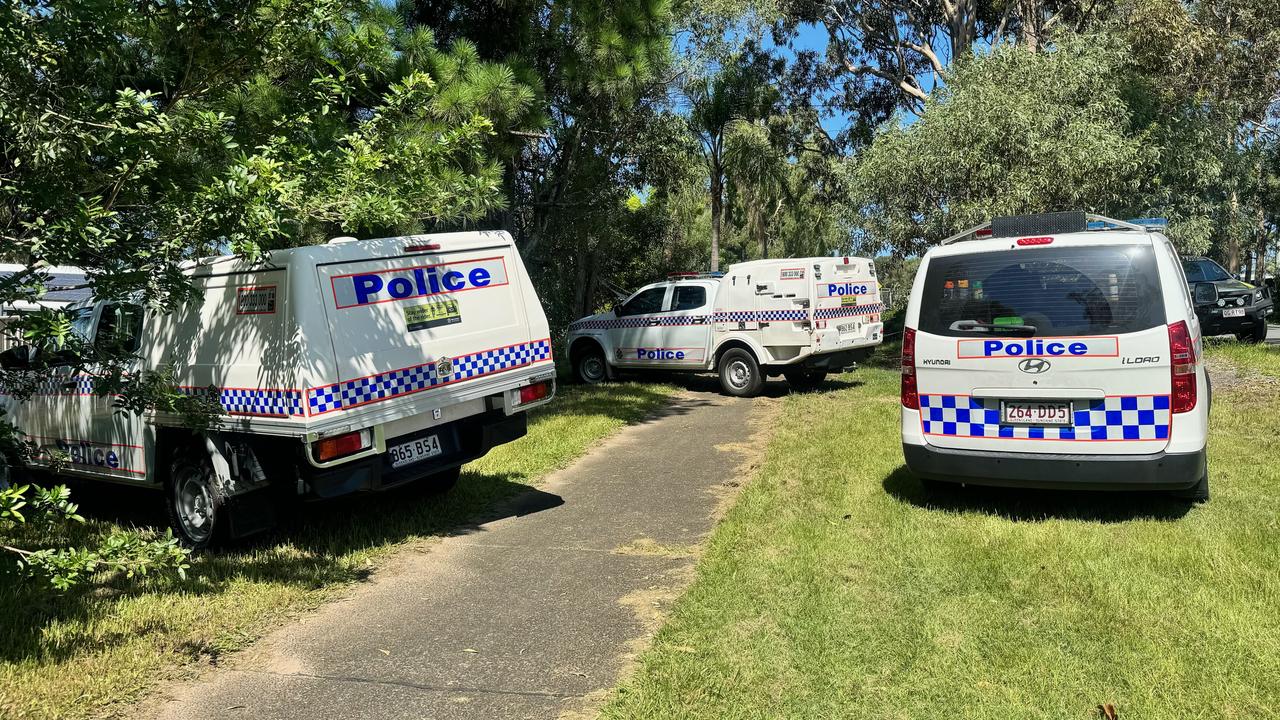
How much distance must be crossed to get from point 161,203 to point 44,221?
0.58m

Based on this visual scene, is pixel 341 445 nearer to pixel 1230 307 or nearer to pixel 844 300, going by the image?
pixel 844 300

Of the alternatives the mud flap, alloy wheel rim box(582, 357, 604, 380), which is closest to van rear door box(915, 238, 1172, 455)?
the mud flap

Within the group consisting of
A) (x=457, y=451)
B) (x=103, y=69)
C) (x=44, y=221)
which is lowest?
(x=457, y=451)

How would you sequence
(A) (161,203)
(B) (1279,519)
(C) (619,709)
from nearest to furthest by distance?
1. (C) (619,709)
2. (A) (161,203)
3. (B) (1279,519)

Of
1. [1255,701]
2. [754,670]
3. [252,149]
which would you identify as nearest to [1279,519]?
[1255,701]

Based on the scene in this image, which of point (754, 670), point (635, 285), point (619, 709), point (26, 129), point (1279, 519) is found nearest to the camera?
point (619, 709)

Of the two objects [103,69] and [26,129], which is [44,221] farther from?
[103,69]

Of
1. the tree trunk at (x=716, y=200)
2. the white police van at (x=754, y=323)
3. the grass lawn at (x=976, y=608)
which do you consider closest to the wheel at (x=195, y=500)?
the grass lawn at (x=976, y=608)

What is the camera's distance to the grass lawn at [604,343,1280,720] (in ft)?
12.4

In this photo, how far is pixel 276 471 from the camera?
6070 millimetres

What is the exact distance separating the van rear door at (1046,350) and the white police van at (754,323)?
267 inches

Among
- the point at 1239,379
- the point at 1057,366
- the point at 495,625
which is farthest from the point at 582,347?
the point at 495,625

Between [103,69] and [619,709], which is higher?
[103,69]

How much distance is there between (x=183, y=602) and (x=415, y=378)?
6.27 ft
